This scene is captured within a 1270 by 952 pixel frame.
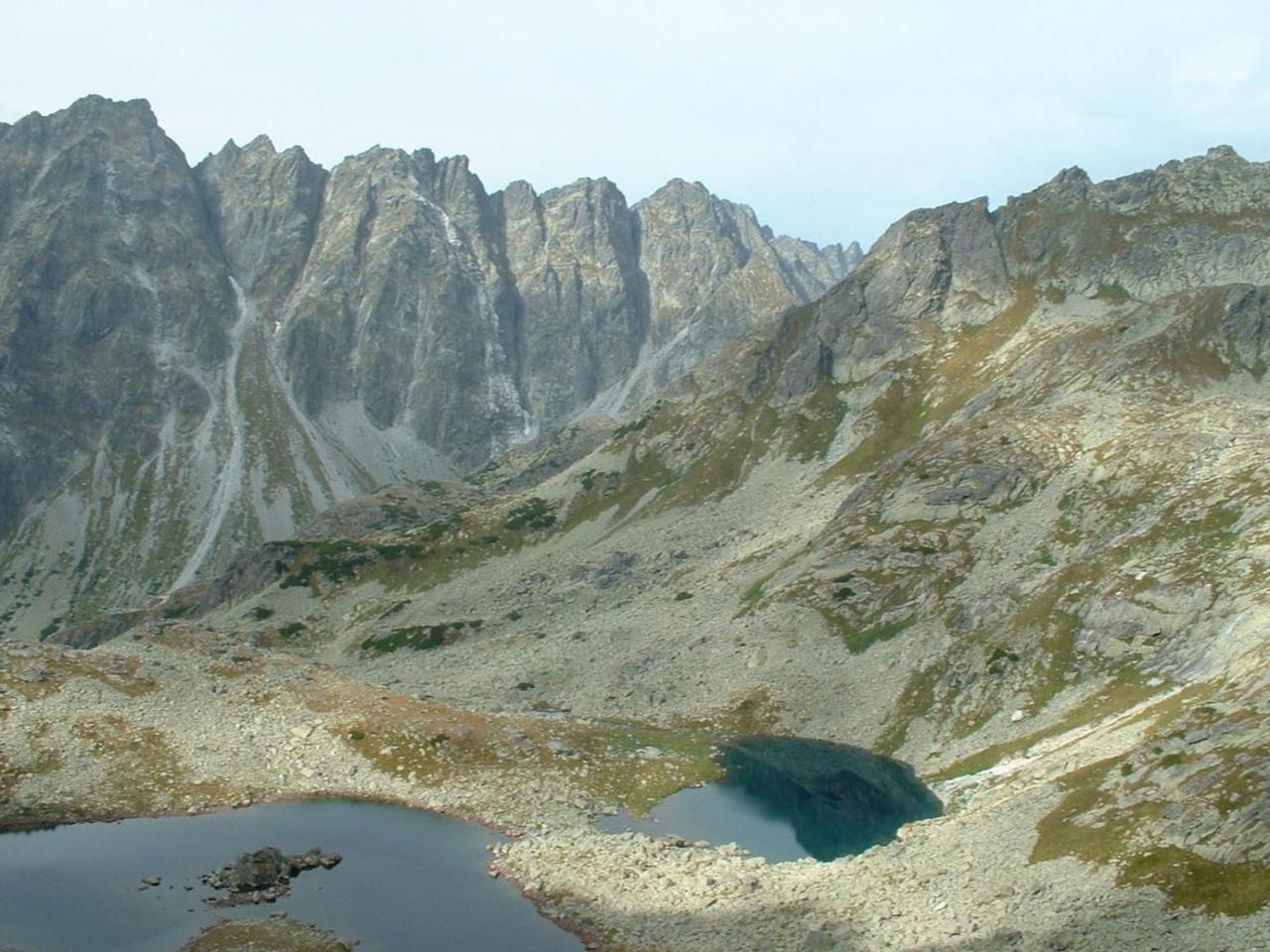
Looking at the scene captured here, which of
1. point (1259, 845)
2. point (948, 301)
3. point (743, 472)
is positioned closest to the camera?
point (1259, 845)

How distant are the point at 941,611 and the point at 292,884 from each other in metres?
68.3

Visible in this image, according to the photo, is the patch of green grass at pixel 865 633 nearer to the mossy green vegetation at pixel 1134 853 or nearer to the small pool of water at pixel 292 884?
the mossy green vegetation at pixel 1134 853

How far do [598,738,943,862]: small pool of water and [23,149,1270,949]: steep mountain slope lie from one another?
3.28 meters

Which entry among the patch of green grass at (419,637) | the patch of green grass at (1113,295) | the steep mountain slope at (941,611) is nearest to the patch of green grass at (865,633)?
the steep mountain slope at (941,611)

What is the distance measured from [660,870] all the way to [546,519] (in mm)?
129230

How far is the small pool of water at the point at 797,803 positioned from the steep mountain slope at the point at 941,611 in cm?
328

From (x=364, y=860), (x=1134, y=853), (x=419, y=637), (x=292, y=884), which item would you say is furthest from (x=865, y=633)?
(x=419, y=637)

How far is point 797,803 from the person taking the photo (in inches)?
3184

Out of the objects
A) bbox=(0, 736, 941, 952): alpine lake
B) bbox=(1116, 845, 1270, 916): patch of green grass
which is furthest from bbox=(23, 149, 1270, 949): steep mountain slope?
bbox=(0, 736, 941, 952): alpine lake

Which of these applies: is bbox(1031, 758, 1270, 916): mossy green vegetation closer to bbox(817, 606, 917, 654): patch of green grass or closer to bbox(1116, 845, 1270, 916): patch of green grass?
bbox(1116, 845, 1270, 916): patch of green grass

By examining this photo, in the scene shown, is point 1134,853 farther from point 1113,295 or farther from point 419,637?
point 1113,295

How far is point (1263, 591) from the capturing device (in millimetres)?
78812

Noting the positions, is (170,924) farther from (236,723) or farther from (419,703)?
(419,703)

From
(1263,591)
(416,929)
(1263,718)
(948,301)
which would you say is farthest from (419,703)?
(948,301)
